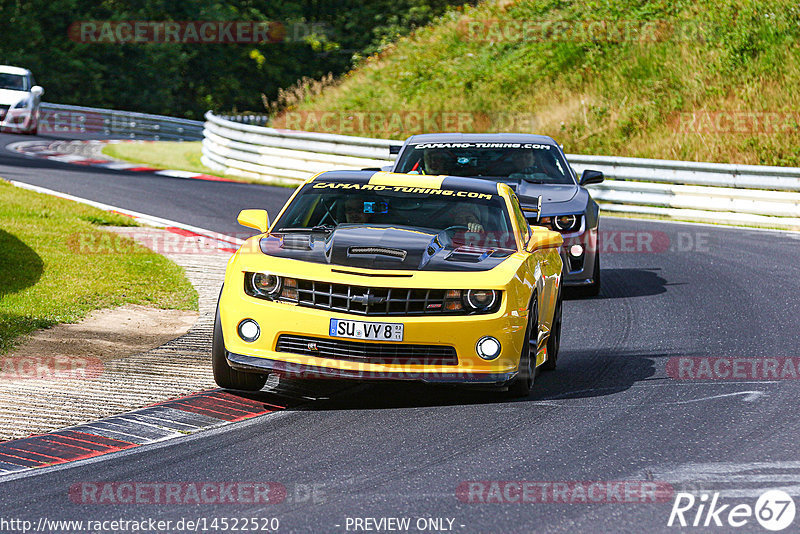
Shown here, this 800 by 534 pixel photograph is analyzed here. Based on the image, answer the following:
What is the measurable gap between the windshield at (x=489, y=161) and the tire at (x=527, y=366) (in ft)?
15.9

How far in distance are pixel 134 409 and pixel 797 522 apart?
13.7ft

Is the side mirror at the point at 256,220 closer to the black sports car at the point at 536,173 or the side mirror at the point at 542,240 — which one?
the side mirror at the point at 542,240

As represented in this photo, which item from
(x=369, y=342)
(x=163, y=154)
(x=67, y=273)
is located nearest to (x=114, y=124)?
(x=163, y=154)

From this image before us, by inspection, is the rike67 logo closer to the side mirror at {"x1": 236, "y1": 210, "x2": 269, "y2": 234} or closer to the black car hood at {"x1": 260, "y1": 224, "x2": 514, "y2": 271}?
the black car hood at {"x1": 260, "y1": 224, "x2": 514, "y2": 271}

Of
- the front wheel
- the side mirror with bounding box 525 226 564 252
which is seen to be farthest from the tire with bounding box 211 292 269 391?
the side mirror with bounding box 525 226 564 252

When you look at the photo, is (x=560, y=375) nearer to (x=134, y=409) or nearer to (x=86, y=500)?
(x=134, y=409)

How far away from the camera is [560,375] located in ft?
29.1

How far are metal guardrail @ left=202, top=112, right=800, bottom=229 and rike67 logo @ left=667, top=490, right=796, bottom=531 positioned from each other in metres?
15.2

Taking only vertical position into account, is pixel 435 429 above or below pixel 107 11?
below

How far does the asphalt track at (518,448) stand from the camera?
216 inches

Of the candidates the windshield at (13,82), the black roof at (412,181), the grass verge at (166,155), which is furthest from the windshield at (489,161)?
the windshield at (13,82)

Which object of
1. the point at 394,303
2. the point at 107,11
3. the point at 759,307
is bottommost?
the point at 759,307

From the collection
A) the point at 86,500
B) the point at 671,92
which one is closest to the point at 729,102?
the point at 671,92

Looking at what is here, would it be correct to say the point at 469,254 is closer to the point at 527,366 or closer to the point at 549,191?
the point at 527,366
